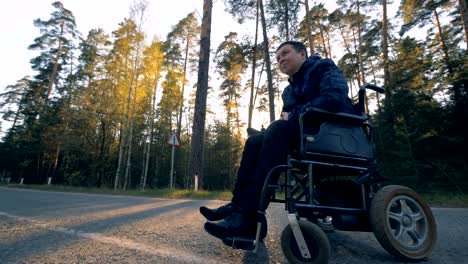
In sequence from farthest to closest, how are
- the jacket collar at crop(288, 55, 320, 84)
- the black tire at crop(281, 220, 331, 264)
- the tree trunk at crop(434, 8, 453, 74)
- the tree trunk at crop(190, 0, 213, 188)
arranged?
the tree trunk at crop(434, 8, 453, 74) < the tree trunk at crop(190, 0, 213, 188) < the jacket collar at crop(288, 55, 320, 84) < the black tire at crop(281, 220, 331, 264)

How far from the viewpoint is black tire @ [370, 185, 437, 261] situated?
159cm

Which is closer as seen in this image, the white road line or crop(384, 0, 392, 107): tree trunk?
the white road line

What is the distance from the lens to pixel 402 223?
1730 mm

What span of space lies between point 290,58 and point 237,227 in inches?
59.1

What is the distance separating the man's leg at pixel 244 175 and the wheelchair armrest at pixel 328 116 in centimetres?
42

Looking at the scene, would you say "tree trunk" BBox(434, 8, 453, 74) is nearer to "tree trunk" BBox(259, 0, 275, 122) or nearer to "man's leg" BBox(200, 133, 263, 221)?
"tree trunk" BBox(259, 0, 275, 122)

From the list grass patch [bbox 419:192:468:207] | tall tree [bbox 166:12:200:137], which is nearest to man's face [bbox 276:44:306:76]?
grass patch [bbox 419:192:468:207]

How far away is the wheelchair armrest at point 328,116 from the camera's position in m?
1.82

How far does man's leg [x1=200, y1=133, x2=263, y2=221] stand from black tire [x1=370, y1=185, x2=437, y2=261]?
0.84 m

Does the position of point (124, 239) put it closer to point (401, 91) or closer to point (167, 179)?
point (401, 91)

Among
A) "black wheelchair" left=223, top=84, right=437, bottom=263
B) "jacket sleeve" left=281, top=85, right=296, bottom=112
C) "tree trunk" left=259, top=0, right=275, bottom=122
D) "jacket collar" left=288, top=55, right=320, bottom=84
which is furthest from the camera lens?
"tree trunk" left=259, top=0, right=275, bottom=122

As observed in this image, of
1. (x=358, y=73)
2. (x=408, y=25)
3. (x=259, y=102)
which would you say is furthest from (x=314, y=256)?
(x=259, y=102)

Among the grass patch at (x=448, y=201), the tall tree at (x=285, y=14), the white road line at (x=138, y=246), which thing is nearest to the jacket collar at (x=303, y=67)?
the white road line at (x=138, y=246)

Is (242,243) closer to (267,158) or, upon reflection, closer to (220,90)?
(267,158)
